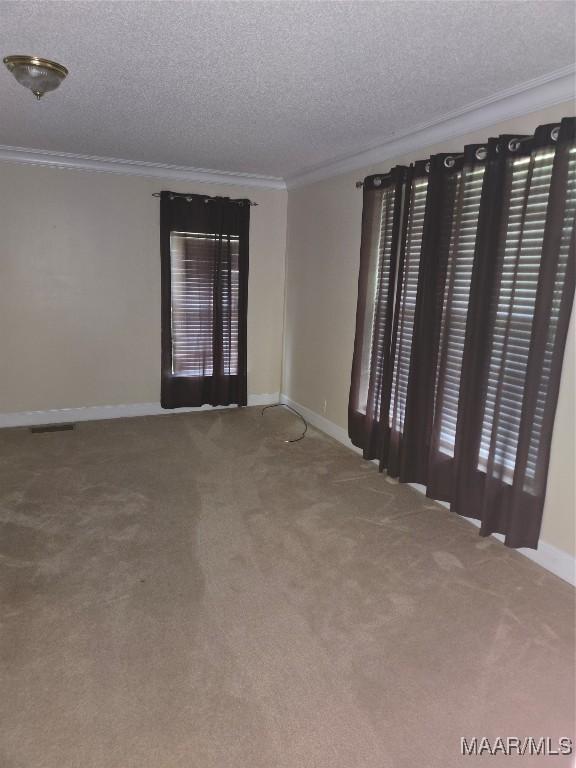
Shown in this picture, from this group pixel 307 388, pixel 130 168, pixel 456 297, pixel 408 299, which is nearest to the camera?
pixel 456 297

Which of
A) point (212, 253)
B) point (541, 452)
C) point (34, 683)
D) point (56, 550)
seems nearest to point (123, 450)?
point (56, 550)

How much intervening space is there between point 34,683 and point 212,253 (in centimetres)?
387

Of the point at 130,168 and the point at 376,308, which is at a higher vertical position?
the point at 130,168

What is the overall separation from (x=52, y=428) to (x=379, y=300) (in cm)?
315

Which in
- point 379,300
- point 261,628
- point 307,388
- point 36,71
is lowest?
point 261,628

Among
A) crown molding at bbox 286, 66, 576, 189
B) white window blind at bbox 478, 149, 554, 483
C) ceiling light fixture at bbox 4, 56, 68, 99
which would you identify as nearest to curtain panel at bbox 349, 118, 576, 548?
white window blind at bbox 478, 149, 554, 483

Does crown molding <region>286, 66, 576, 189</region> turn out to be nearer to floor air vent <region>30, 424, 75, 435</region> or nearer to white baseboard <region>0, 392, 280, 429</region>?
white baseboard <region>0, 392, 280, 429</region>

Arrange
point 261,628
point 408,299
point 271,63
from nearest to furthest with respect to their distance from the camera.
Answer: point 261,628 → point 271,63 → point 408,299

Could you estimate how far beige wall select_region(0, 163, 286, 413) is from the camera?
4.39m

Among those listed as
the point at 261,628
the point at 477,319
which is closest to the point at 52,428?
the point at 261,628

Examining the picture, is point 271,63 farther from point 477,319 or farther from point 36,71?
point 477,319

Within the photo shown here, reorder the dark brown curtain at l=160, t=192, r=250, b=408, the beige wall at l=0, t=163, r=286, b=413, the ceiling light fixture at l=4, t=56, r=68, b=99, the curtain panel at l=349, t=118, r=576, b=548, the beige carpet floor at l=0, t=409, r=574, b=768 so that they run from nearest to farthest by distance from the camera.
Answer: the beige carpet floor at l=0, t=409, r=574, b=768 → the ceiling light fixture at l=4, t=56, r=68, b=99 → the curtain panel at l=349, t=118, r=576, b=548 → the beige wall at l=0, t=163, r=286, b=413 → the dark brown curtain at l=160, t=192, r=250, b=408

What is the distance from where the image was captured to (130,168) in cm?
456

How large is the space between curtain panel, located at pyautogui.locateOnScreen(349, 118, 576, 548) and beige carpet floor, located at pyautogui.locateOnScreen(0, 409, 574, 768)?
1.27 feet
